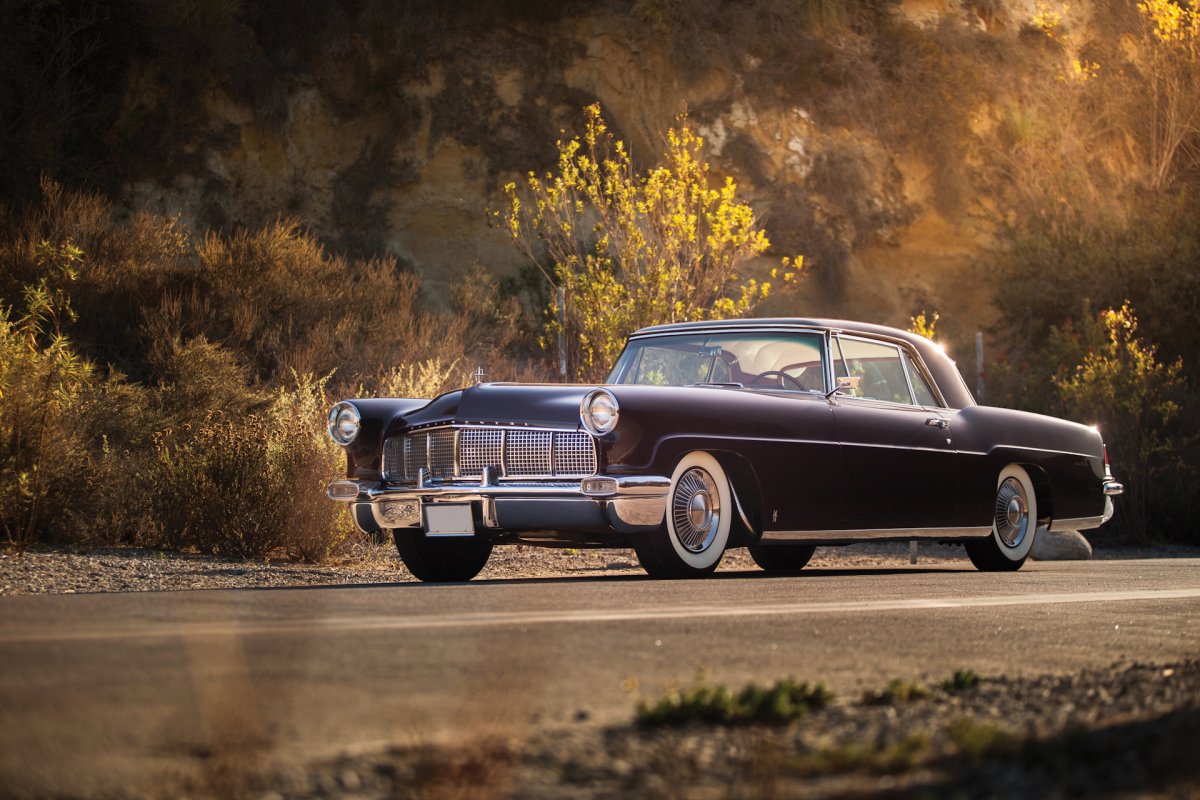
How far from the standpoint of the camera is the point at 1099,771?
3.15m

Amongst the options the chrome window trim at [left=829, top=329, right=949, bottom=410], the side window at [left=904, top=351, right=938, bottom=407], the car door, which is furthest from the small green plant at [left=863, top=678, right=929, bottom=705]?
the side window at [left=904, top=351, right=938, bottom=407]

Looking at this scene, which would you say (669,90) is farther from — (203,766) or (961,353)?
(203,766)

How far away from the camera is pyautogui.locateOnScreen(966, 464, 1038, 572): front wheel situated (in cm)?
1126

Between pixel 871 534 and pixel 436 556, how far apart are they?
2.74 meters

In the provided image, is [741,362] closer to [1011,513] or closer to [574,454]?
[574,454]

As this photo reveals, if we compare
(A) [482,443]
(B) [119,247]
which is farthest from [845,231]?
(A) [482,443]

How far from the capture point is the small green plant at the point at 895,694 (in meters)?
4.04

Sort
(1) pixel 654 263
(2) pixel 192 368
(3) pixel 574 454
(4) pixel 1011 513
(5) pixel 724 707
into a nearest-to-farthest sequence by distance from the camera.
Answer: (5) pixel 724 707
(3) pixel 574 454
(4) pixel 1011 513
(1) pixel 654 263
(2) pixel 192 368

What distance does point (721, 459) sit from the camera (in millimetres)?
9117

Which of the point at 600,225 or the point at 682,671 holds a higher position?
the point at 600,225

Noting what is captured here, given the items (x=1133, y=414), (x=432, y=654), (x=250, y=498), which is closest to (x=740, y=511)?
(x=250, y=498)

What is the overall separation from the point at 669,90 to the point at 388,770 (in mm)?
28527

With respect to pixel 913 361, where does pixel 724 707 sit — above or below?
below

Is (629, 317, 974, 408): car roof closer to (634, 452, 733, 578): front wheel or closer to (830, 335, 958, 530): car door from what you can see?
(830, 335, 958, 530): car door
